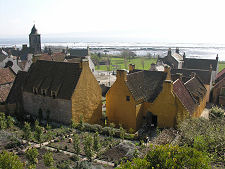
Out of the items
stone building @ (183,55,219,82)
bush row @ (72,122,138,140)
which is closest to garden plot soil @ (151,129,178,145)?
bush row @ (72,122,138,140)

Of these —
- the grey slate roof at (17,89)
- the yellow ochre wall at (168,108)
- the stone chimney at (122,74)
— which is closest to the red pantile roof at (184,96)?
the yellow ochre wall at (168,108)

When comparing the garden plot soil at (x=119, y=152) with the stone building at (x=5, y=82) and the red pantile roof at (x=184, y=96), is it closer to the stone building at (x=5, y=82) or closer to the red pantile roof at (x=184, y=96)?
the red pantile roof at (x=184, y=96)

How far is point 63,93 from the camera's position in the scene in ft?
115

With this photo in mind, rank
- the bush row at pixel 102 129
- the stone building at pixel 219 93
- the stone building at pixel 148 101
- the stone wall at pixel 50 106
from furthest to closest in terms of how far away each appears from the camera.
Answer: the stone building at pixel 219 93, the stone wall at pixel 50 106, the stone building at pixel 148 101, the bush row at pixel 102 129

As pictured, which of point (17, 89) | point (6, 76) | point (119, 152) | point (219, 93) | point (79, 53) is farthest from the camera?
point (79, 53)

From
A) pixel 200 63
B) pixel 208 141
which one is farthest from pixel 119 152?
pixel 200 63

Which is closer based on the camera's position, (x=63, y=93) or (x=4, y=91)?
(x=63, y=93)

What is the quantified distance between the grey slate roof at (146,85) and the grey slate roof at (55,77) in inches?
333

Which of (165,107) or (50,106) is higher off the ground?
(165,107)

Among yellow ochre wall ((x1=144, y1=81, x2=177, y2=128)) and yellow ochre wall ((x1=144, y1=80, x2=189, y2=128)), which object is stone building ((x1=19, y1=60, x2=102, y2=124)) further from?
yellow ochre wall ((x1=144, y1=80, x2=189, y2=128))

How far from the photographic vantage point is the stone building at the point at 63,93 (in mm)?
34719

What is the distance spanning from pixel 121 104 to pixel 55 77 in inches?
438

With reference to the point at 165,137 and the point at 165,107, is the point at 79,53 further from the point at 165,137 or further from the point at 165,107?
the point at 165,137

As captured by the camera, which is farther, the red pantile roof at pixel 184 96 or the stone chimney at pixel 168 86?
the red pantile roof at pixel 184 96
